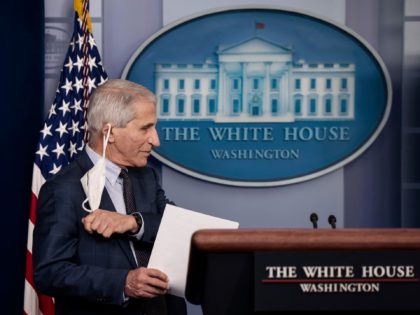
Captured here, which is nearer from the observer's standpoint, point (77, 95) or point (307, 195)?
point (77, 95)

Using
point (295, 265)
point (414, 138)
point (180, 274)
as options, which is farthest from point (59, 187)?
point (414, 138)

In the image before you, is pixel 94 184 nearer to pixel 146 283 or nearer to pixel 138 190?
pixel 138 190

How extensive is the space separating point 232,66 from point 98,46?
2.23 feet


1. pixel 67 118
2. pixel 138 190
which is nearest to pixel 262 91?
pixel 67 118

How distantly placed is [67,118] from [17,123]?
0.73 feet

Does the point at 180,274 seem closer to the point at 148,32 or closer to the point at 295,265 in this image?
the point at 295,265

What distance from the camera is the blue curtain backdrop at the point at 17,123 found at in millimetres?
2824

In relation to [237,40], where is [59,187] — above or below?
below

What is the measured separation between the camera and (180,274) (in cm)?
173

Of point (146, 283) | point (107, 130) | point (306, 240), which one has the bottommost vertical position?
point (146, 283)

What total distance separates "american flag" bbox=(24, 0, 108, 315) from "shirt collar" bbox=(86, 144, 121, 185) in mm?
949

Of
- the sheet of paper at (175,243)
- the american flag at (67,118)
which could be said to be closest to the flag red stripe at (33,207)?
the american flag at (67,118)

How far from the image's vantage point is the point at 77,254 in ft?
6.46

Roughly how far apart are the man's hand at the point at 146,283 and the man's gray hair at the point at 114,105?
1.56ft
